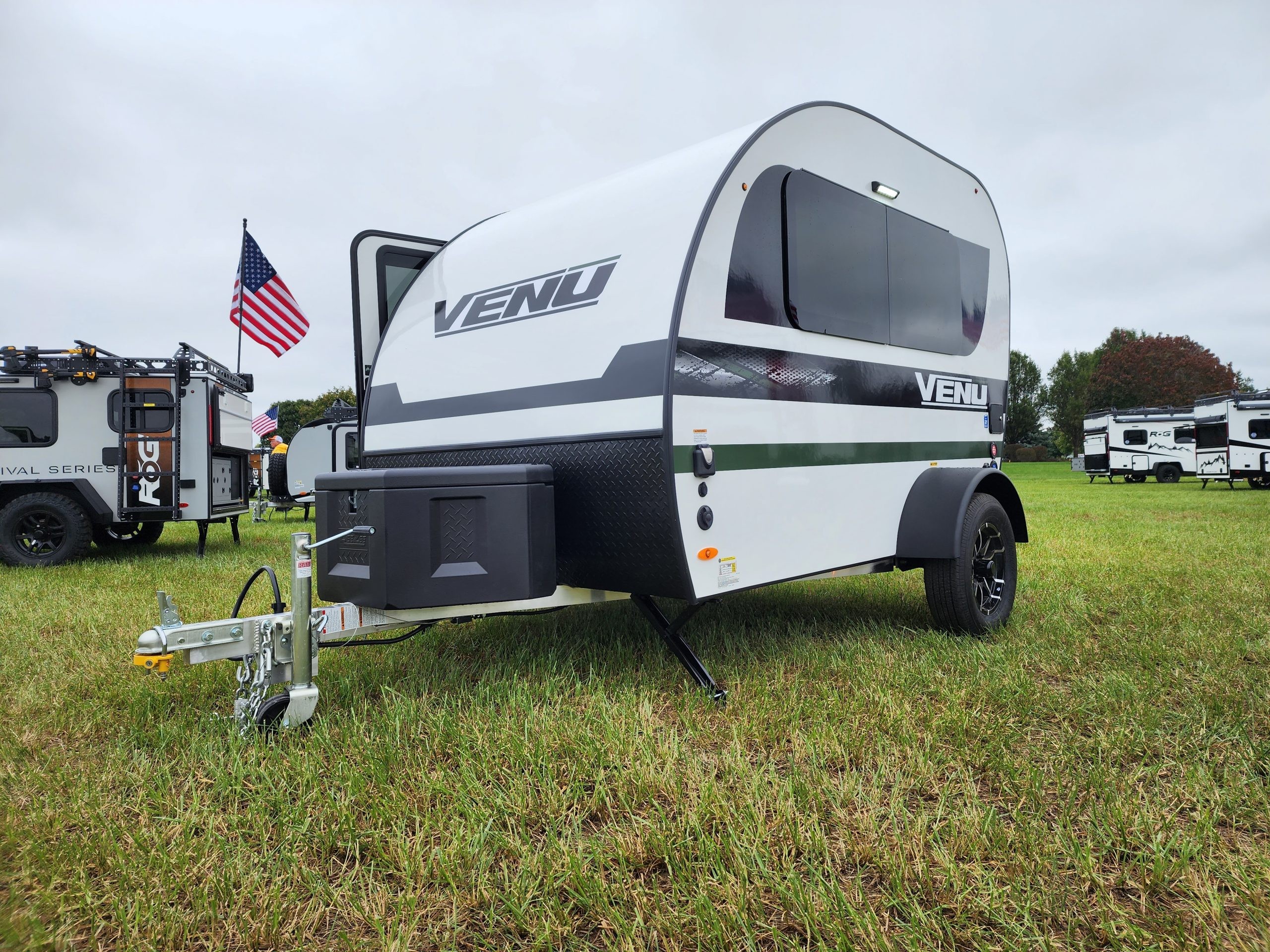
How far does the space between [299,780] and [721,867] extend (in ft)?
4.56

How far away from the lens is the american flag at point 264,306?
11.0 metres

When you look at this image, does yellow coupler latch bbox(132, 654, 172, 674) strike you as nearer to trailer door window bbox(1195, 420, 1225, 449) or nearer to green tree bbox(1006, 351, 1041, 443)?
trailer door window bbox(1195, 420, 1225, 449)

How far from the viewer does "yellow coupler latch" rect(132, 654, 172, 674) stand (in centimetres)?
266

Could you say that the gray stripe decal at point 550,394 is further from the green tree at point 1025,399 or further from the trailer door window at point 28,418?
the green tree at point 1025,399

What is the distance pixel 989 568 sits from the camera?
4852mm

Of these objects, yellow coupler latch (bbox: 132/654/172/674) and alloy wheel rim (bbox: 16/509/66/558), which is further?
alloy wheel rim (bbox: 16/509/66/558)

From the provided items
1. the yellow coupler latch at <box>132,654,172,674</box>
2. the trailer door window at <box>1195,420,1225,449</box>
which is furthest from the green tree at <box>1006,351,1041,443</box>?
the yellow coupler latch at <box>132,654,172,674</box>

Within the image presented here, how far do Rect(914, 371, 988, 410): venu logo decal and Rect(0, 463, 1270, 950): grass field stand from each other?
1.44m

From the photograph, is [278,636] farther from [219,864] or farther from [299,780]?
[219,864]

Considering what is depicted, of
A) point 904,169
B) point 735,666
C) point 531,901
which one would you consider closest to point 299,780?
point 531,901

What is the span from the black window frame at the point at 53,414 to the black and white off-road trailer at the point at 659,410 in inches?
229

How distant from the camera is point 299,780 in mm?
2541

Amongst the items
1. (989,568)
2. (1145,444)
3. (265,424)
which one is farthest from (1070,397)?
(989,568)

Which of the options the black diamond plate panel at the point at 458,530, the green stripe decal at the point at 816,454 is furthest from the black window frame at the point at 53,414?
the green stripe decal at the point at 816,454
